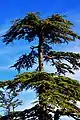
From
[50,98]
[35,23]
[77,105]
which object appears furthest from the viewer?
[35,23]

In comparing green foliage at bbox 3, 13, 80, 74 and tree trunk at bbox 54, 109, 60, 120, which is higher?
green foliage at bbox 3, 13, 80, 74

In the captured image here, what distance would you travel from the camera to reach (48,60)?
32.2 metres

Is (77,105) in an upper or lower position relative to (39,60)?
lower

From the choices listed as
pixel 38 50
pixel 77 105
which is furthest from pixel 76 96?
pixel 38 50

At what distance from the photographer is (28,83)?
92.3 ft

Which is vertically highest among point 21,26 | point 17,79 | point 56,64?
point 21,26

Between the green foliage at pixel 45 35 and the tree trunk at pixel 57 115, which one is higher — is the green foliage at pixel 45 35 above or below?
above

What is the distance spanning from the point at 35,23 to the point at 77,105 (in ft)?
23.4

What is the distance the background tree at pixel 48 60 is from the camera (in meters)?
27.5

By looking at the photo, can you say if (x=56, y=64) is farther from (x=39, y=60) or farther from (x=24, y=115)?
(x=24, y=115)

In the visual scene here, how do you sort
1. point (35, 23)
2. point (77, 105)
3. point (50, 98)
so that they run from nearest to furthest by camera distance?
point (50, 98), point (77, 105), point (35, 23)

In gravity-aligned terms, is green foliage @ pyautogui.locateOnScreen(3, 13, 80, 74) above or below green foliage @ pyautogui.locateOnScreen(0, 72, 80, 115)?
above

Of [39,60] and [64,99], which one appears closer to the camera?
[64,99]

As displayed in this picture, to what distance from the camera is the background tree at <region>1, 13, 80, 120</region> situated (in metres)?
27.5
